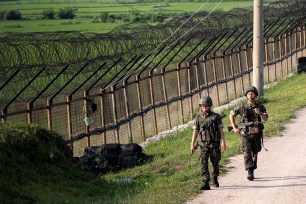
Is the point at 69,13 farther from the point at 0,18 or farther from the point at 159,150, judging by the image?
the point at 159,150

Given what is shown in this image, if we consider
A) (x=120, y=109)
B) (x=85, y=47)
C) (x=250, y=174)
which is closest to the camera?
(x=250, y=174)

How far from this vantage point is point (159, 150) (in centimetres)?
1966

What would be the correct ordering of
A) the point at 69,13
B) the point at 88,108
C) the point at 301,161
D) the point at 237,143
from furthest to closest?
the point at 69,13, the point at 88,108, the point at 237,143, the point at 301,161

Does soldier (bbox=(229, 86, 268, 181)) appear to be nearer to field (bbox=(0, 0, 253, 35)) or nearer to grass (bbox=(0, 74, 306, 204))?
grass (bbox=(0, 74, 306, 204))

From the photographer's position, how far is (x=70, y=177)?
15.1 meters

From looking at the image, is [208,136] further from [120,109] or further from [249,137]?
[120,109]

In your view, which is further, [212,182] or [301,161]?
[301,161]

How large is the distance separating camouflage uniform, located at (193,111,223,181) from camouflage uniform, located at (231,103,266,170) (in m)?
0.71

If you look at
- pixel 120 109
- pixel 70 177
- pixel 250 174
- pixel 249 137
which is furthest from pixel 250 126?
pixel 120 109

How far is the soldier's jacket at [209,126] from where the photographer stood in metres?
13.3

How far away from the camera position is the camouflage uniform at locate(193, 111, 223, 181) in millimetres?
13320

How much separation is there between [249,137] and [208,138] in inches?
38.4

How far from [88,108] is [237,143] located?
10.6 feet

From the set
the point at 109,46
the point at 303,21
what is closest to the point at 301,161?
the point at 109,46
